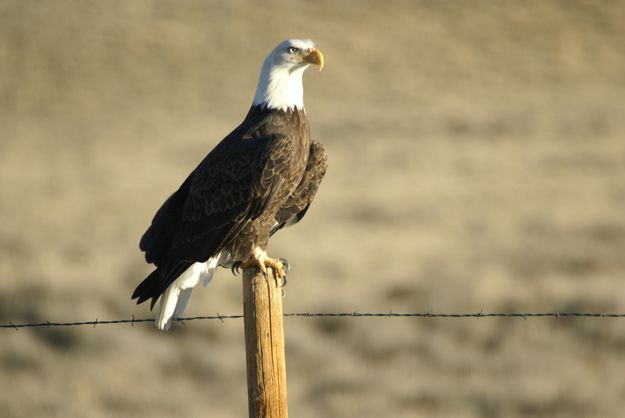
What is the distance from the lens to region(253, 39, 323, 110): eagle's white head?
20.6ft

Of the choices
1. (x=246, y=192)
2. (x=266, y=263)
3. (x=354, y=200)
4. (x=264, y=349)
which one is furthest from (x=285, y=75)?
(x=354, y=200)

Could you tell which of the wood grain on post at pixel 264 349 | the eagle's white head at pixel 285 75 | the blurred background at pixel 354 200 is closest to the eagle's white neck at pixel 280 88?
the eagle's white head at pixel 285 75

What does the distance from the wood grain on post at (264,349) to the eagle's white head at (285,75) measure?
1.87m

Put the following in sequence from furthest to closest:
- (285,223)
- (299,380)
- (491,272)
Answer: (491,272) < (299,380) < (285,223)

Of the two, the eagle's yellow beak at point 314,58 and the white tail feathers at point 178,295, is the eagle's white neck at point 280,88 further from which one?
the white tail feathers at point 178,295

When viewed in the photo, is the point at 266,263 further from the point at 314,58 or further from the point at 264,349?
the point at 264,349

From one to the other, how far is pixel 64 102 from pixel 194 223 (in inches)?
931

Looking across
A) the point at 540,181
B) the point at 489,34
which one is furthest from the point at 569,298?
the point at 489,34

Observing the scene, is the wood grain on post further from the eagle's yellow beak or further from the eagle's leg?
the eagle's yellow beak

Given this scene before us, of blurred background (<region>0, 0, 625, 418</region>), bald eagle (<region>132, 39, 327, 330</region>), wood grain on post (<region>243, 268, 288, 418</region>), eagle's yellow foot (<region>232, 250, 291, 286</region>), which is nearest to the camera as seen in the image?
wood grain on post (<region>243, 268, 288, 418</region>)

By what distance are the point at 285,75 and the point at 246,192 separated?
693mm

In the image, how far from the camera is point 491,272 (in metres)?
11.7

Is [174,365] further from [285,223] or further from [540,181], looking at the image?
[540,181]

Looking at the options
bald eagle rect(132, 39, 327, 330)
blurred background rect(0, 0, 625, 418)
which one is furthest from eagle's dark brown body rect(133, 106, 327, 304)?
blurred background rect(0, 0, 625, 418)
